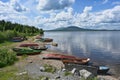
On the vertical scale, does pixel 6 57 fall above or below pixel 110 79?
above

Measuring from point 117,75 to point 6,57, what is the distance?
18.1 metres

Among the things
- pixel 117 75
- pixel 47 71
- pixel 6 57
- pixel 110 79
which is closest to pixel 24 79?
pixel 47 71

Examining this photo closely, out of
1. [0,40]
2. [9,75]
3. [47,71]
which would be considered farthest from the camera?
[0,40]

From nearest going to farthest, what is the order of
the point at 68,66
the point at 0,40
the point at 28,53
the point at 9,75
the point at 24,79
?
the point at 24,79 < the point at 9,75 < the point at 68,66 < the point at 28,53 < the point at 0,40

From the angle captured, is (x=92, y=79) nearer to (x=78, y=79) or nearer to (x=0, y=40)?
(x=78, y=79)

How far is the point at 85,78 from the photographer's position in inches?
968

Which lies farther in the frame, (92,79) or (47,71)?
(47,71)

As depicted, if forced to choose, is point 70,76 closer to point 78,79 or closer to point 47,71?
point 78,79

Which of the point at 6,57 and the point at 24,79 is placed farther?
the point at 6,57

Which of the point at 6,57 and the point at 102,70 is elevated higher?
the point at 6,57

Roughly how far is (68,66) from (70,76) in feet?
18.9

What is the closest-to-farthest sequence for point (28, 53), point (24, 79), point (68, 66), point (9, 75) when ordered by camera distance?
point (24, 79) < point (9, 75) < point (68, 66) < point (28, 53)

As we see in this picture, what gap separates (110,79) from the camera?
99.5 ft

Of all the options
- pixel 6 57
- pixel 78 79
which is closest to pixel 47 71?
pixel 78 79
